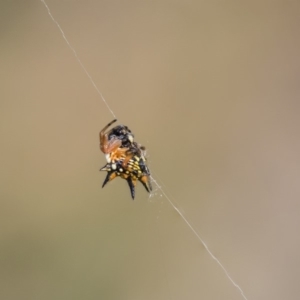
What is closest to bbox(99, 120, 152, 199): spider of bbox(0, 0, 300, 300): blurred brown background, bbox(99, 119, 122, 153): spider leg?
bbox(99, 119, 122, 153): spider leg

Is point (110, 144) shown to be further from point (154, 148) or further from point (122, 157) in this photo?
point (154, 148)

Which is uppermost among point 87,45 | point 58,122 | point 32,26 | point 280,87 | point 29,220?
point 32,26

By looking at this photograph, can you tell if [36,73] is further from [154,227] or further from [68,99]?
[154,227]

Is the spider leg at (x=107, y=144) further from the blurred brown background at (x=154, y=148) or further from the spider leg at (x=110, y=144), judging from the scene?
the blurred brown background at (x=154, y=148)

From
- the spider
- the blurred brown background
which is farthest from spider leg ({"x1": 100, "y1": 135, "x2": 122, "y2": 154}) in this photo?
the blurred brown background

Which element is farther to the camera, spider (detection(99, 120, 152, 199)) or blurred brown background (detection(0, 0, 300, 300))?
blurred brown background (detection(0, 0, 300, 300))

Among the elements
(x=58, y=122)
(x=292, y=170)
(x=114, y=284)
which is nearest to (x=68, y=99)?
(x=58, y=122)

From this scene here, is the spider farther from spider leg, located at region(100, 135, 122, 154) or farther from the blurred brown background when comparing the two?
the blurred brown background

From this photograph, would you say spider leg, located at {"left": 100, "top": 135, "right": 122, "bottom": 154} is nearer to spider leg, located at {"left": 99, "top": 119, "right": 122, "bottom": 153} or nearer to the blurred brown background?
spider leg, located at {"left": 99, "top": 119, "right": 122, "bottom": 153}

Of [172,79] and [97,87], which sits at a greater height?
[97,87]
